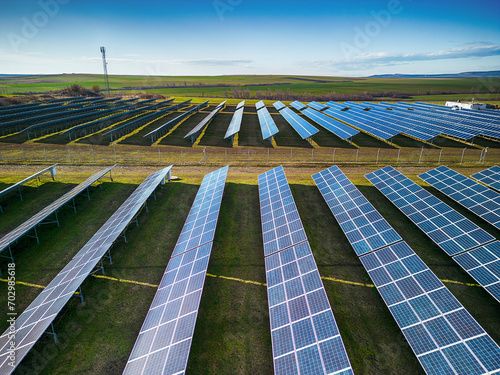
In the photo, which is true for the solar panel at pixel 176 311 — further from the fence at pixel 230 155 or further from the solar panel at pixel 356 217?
the fence at pixel 230 155

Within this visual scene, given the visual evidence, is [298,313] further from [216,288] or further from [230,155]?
[230,155]

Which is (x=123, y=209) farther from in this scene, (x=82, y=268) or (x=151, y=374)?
(x=151, y=374)

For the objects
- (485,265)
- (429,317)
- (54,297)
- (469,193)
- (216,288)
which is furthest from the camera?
(469,193)

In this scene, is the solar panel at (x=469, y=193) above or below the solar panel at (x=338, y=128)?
below

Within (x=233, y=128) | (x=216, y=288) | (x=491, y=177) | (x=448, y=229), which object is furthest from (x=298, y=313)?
(x=233, y=128)

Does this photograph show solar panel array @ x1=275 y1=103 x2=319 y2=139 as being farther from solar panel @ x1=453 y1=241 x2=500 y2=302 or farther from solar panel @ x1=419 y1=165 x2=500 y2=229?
solar panel @ x1=453 y1=241 x2=500 y2=302

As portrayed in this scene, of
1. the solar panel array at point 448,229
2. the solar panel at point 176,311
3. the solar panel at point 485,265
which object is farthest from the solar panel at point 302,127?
the solar panel at point 176,311
